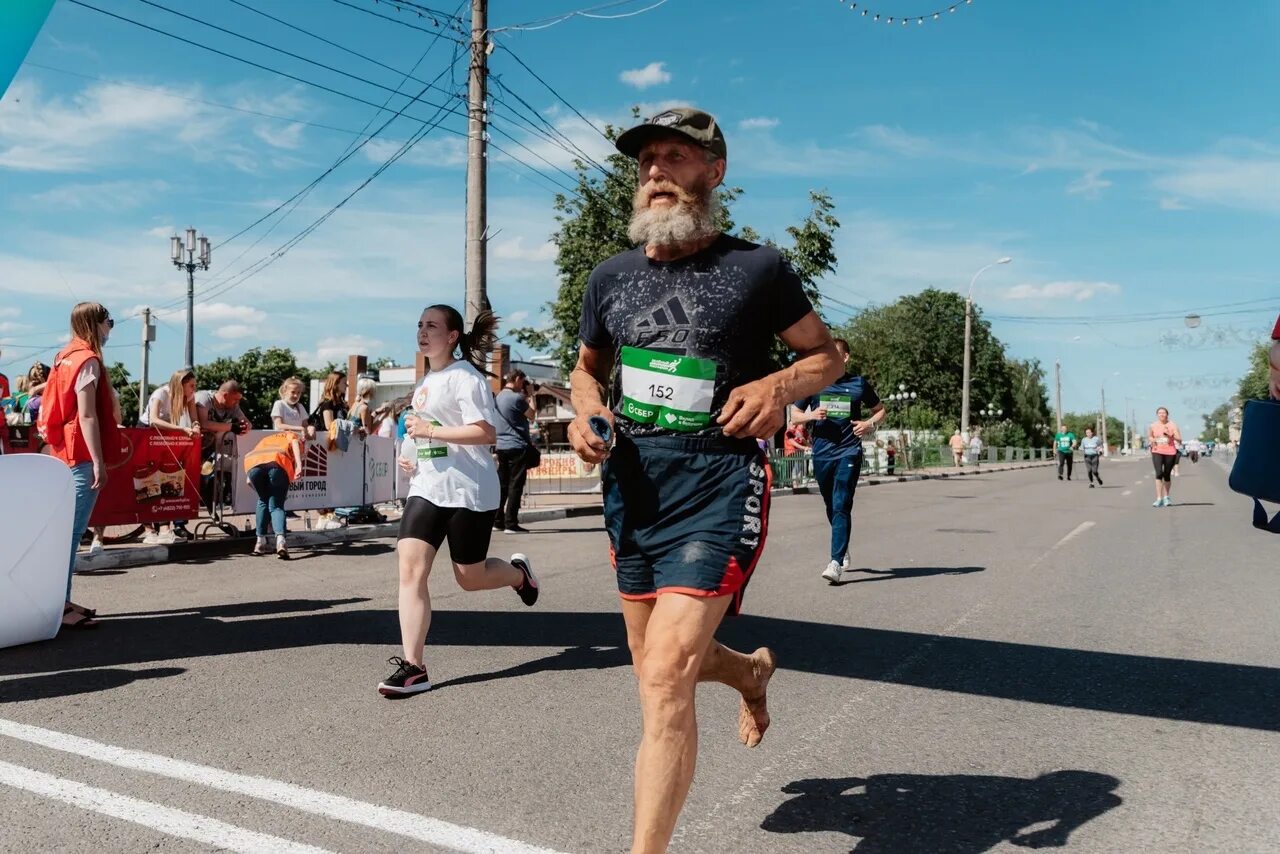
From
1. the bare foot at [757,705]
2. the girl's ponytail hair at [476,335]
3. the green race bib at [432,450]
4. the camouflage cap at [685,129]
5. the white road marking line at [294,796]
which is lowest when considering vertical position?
the white road marking line at [294,796]

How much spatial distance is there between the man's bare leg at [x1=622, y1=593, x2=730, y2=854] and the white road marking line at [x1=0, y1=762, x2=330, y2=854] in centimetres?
103

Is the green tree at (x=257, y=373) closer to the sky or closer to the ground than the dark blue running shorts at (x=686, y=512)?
closer to the sky

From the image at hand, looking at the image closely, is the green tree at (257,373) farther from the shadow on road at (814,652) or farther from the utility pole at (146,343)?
the shadow on road at (814,652)

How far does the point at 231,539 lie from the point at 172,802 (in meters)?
8.08

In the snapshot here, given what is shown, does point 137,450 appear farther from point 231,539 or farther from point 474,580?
point 474,580

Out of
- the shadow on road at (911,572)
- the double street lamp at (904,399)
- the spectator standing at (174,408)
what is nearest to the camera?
the shadow on road at (911,572)

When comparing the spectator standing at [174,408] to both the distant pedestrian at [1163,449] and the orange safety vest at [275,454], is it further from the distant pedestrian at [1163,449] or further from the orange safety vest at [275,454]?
the distant pedestrian at [1163,449]

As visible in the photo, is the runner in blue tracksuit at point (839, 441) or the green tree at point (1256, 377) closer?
the runner in blue tracksuit at point (839, 441)

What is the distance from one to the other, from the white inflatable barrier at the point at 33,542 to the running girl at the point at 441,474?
6.66 feet

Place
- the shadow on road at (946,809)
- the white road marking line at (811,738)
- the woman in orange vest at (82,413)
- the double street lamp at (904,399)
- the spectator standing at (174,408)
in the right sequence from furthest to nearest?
the double street lamp at (904,399), the spectator standing at (174,408), the woman in orange vest at (82,413), the white road marking line at (811,738), the shadow on road at (946,809)

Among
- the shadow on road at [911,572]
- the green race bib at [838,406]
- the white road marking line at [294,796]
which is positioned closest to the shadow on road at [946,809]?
the white road marking line at [294,796]

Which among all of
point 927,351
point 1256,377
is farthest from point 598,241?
point 1256,377

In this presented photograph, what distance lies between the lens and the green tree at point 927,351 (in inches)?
3196

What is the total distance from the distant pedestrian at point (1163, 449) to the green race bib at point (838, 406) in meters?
13.5
